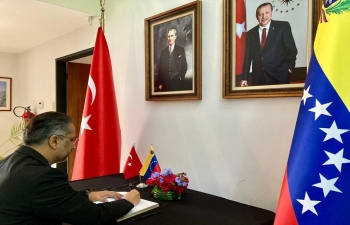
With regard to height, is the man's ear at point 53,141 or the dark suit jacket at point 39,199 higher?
the man's ear at point 53,141

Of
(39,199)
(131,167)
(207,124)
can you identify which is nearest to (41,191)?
(39,199)

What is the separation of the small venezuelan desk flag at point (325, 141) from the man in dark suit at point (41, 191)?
26.9 inches

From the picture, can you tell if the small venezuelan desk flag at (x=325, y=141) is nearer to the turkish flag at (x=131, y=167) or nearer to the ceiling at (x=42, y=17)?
the turkish flag at (x=131, y=167)

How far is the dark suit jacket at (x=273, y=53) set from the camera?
1.30m

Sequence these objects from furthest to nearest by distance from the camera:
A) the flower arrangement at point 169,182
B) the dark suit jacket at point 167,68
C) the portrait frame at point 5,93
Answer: the portrait frame at point 5,93, the dark suit jacket at point 167,68, the flower arrangement at point 169,182

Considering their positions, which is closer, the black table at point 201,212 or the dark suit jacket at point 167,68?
the black table at point 201,212

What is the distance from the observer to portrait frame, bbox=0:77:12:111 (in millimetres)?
4227

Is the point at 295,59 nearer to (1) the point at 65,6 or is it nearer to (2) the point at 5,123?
(1) the point at 65,6

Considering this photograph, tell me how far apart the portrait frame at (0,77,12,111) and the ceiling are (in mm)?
1096

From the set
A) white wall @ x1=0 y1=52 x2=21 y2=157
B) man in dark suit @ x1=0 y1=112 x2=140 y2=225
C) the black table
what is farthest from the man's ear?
white wall @ x1=0 y1=52 x2=21 y2=157

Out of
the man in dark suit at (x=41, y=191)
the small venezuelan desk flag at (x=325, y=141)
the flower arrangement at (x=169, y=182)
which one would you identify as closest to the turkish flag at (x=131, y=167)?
the flower arrangement at (x=169, y=182)

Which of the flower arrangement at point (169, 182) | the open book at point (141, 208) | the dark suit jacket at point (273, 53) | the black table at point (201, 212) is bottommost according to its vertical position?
the black table at point (201, 212)

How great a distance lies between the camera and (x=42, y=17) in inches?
100

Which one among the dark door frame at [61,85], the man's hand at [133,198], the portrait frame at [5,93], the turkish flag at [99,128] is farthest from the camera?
the portrait frame at [5,93]
